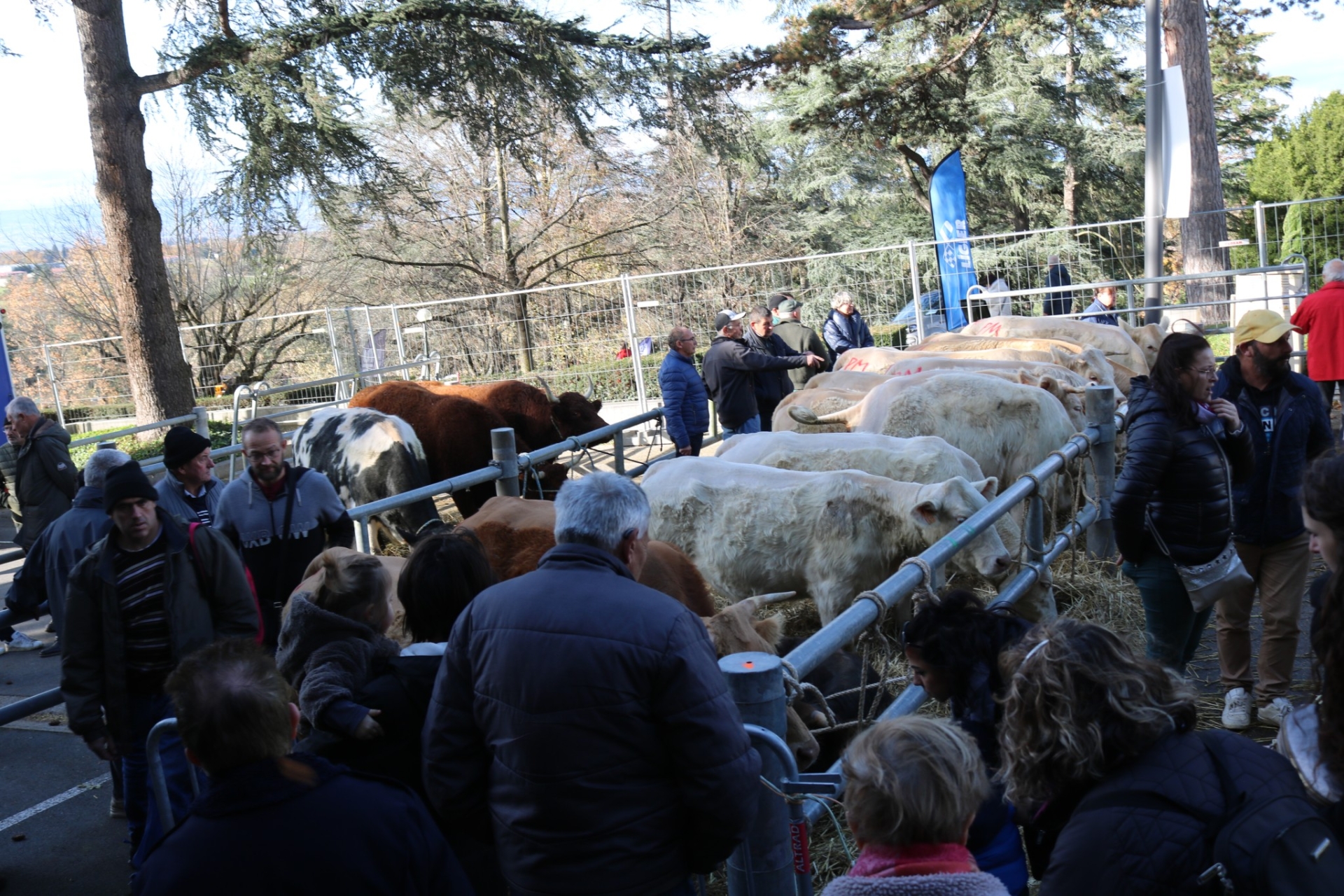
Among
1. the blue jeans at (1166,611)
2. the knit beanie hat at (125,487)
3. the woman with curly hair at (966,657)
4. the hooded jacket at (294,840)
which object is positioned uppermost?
the knit beanie hat at (125,487)

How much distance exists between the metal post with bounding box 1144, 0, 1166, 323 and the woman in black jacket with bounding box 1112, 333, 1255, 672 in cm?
889

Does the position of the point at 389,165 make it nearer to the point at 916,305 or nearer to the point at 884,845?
the point at 916,305

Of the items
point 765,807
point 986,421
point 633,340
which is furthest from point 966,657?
point 633,340

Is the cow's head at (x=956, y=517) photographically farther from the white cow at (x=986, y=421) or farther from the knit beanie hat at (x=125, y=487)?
the knit beanie hat at (x=125, y=487)

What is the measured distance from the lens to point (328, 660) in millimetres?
2719

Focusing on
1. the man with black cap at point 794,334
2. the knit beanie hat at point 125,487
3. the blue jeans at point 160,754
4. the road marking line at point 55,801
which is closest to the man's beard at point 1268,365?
the knit beanie hat at point 125,487

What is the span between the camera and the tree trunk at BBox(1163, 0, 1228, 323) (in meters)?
15.5

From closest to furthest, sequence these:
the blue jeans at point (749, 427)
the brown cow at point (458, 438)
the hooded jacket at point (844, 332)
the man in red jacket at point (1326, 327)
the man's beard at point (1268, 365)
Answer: the man's beard at point (1268, 365) < the man in red jacket at point (1326, 327) < the blue jeans at point (749, 427) < the brown cow at point (458, 438) < the hooded jacket at point (844, 332)

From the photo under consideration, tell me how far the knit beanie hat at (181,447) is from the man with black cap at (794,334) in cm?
696

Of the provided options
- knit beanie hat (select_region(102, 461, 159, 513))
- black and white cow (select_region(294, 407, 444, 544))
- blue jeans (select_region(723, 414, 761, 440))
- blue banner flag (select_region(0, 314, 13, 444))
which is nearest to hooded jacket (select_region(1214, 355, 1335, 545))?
knit beanie hat (select_region(102, 461, 159, 513))

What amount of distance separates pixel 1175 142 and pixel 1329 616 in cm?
1173

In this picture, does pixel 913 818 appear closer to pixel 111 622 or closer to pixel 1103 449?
pixel 111 622

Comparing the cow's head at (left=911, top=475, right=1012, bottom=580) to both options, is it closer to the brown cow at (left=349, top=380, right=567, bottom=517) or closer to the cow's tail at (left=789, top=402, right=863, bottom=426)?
the cow's tail at (left=789, top=402, right=863, bottom=426)

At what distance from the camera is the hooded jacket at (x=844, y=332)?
12.0 metres
